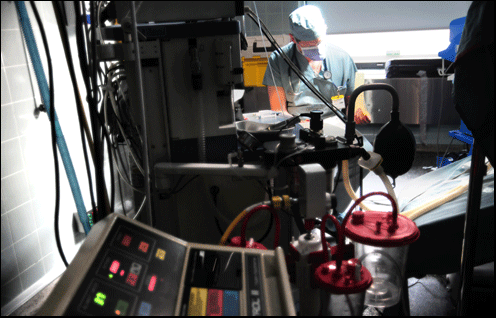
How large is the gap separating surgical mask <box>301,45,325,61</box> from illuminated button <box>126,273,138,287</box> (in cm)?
261

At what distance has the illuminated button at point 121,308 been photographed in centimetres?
67

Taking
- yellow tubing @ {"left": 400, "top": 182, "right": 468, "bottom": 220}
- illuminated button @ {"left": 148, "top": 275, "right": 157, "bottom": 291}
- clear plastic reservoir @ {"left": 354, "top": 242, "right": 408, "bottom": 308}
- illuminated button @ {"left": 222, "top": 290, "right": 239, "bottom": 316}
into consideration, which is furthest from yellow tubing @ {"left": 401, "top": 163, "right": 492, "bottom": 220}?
illuminated button @ {"left": 148, "top": 275, "right": 157, "bottom": 291}

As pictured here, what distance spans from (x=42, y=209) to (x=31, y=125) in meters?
0.45

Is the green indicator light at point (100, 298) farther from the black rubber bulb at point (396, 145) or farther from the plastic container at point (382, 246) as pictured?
the black rubber bulb at point (396, 145)

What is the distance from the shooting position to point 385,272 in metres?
1.61

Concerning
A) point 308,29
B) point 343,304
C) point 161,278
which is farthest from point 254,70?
point 161,278

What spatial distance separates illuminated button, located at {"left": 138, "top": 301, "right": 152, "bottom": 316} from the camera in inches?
27.5

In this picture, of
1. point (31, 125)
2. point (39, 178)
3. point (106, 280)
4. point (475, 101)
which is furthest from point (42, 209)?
point (475, 101)

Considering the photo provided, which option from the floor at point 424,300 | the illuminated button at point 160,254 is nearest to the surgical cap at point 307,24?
the floor at point 424,300

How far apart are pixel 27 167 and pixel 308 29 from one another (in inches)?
79.8

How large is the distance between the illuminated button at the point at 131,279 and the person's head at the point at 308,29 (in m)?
2.52

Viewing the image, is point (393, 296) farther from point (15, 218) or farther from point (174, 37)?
point (15, 218)

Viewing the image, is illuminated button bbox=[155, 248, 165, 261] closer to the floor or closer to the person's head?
the floor

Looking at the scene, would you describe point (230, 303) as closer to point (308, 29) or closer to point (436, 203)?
point (436, 203)
